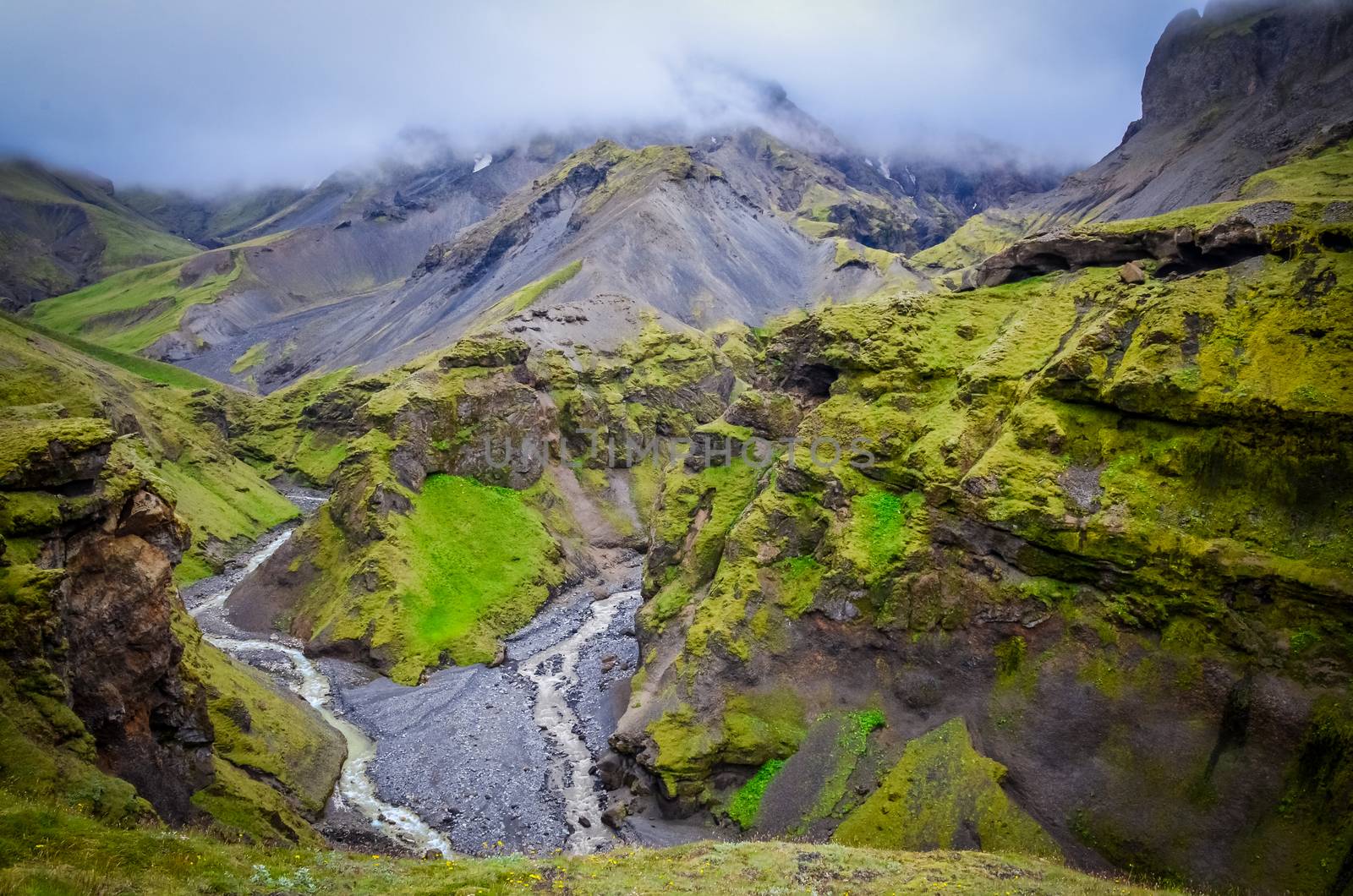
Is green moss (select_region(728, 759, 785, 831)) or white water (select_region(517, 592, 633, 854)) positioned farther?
white water (select_region(517, 592, 633, 854))

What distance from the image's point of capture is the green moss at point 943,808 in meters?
30.7

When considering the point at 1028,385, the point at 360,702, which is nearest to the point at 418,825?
the point at 360,702

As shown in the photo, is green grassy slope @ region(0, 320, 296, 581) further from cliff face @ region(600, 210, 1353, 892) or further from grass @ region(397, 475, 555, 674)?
cliff face @ region(600, 210, 1353, 892)

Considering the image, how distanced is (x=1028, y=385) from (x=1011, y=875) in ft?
76.1

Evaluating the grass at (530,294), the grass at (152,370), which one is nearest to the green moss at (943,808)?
the grass at (530,294)

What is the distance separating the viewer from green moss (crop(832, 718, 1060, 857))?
30.7 metres

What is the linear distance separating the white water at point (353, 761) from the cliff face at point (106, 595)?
9.90 meters

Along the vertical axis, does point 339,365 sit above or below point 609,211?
below

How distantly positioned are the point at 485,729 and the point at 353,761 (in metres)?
7.21

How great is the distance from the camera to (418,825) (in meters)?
38.1

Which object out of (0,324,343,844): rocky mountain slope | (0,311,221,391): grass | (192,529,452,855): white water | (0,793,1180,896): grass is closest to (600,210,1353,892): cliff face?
(0,793,1180,896): grass

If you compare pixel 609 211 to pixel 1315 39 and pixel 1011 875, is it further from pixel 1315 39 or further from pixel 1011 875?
pixel 1011 875

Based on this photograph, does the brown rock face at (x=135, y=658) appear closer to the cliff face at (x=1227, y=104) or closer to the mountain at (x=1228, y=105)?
the mountain at (x=1228, y=105)

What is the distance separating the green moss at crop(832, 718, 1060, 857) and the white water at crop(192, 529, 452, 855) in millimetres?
18330
